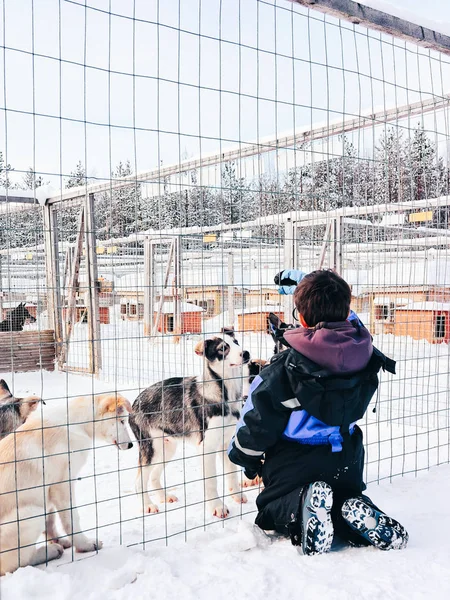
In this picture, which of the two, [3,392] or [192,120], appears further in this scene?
[3,392]

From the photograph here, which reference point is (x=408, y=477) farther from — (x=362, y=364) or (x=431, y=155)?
(x=431, y=155)

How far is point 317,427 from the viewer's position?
273 cm

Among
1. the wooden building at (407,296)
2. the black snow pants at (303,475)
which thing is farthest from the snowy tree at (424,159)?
the black snow pants at (303,475)

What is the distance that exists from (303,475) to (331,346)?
70 centimetres

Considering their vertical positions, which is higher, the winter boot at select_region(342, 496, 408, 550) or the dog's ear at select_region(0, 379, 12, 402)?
the dog's ear at select_region(0, 379, 12, 402)

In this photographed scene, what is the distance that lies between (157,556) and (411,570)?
4.00 feet

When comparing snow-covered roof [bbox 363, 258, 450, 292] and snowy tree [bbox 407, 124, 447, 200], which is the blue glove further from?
snowy tree [bbox 407, 124, 447, 200]

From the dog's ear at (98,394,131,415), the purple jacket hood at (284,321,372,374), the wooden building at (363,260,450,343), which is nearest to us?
the purple jacket hood at (284,321,372,374)

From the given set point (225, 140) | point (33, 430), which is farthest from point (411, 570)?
point (225, 140)

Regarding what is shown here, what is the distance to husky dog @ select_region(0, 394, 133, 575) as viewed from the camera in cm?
251

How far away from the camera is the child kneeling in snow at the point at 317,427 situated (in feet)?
8.65

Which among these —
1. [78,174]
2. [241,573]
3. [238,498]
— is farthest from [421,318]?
[78,174]

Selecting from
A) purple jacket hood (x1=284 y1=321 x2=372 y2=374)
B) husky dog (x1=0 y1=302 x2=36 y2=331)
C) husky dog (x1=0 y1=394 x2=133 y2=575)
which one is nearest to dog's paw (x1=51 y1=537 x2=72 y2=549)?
husky dog (x1=0 y1=394 x2=133 y2=575)

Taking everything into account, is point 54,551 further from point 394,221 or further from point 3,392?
point 394,221
